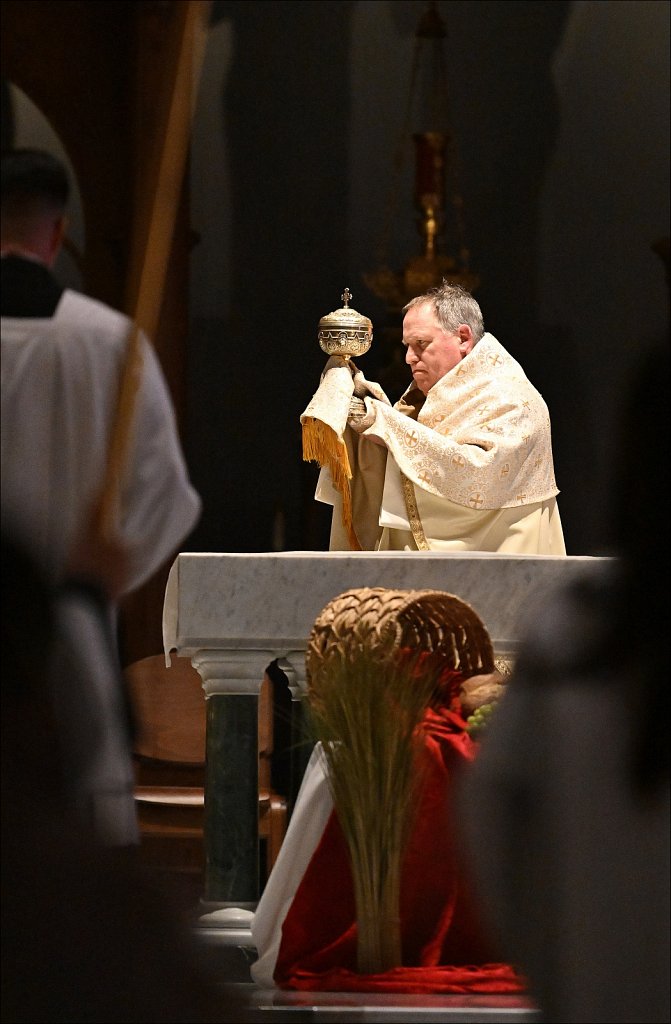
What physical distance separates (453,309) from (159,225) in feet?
11.6

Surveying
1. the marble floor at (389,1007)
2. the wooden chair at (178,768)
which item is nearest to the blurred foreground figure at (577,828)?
the marble floor at (389,1007)

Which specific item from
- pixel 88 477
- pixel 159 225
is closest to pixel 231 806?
pixel 88 477

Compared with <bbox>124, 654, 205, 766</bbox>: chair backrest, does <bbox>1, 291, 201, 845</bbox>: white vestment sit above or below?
above

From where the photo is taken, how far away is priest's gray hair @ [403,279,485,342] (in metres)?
5.40

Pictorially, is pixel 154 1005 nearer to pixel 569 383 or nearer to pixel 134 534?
pixel 134 534

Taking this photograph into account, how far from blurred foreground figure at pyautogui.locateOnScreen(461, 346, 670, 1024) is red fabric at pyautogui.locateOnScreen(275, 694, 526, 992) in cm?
169

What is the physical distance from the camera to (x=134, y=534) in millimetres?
1985

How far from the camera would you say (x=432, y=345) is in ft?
17.8

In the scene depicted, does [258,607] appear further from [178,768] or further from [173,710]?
[178,768]

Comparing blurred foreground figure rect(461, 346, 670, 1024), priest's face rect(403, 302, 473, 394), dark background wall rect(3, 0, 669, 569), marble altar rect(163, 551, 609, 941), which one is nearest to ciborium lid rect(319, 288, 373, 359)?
priest's face rect(403, 302, 473, 394)

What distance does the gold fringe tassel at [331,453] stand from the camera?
16.7 ft

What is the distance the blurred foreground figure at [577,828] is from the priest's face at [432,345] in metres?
3.78

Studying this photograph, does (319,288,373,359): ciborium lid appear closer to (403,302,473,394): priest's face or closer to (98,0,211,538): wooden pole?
(403,302,473,394): priest's face

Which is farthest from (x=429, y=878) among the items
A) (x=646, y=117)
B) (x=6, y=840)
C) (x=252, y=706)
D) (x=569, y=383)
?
(x=646, y=117)
